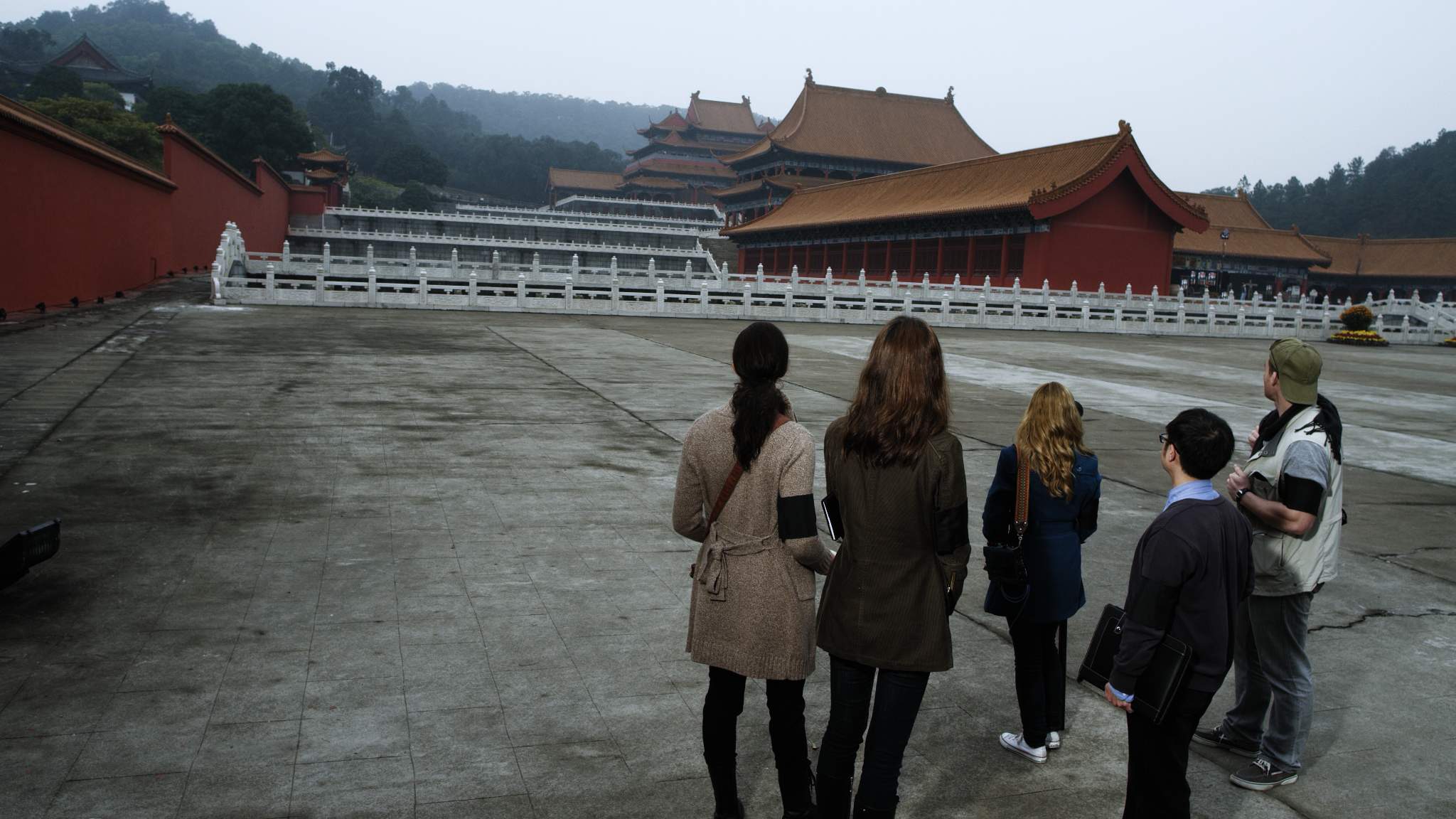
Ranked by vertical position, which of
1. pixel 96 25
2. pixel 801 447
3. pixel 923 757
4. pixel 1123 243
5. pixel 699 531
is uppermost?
pixel 96 25

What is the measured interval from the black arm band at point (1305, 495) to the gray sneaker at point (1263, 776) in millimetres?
862

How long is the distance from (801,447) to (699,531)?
1.31 feet

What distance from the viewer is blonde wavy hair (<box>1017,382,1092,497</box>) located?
11.1ft

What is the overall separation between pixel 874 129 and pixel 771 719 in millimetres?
51253

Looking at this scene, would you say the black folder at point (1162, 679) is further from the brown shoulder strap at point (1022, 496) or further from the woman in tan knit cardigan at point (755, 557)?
the woman in tan knit cardigan at point (755, 557)

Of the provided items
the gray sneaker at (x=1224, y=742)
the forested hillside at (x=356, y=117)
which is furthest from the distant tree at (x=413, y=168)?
the gray sneaker at (x=1224, y=742)

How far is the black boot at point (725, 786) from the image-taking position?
2969 mm

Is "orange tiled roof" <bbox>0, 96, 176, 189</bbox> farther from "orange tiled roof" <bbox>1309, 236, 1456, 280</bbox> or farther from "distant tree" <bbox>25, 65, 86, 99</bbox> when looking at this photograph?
"orange tiled roof" <bbox>1309, 236, 1456, 280</bbox>

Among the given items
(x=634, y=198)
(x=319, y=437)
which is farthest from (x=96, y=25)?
(x=319, y=437)

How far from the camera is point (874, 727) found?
9.25ft

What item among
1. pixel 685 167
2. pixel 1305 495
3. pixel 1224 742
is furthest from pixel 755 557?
pixel 685 167

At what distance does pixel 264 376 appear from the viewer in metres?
11.8

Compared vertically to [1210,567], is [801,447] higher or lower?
higher

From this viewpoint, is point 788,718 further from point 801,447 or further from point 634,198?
point 634,198
